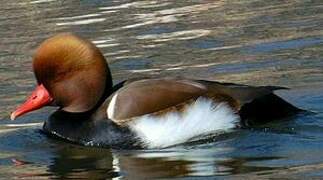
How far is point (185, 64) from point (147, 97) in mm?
3456

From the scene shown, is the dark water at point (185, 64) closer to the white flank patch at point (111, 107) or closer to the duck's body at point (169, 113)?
the duck's body at point (169, 113)

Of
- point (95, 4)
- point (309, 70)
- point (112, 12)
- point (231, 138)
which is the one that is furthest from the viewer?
point (95, 4)

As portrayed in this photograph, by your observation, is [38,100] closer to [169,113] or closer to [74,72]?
[74,72]

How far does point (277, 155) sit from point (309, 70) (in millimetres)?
2739

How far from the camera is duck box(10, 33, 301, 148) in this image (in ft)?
25.1

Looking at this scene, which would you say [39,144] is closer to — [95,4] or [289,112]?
[289,112]

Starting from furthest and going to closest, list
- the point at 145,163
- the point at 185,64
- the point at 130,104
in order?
the point at 185,64
the point at 130,104
the point at 145,163


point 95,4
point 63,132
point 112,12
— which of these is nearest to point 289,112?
point 63,132

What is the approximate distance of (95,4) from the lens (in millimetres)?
16906

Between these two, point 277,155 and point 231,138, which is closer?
point 277,155

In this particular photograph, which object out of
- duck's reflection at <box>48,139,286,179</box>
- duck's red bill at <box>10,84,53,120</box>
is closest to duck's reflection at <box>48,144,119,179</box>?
duck's reflection at <box>48,139,286,179</box>

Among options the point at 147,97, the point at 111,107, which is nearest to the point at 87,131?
the point at 111,107

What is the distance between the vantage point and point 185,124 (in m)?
7.77

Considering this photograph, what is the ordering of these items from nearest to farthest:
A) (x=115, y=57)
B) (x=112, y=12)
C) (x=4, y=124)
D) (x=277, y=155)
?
(x=277, y=155)
(x=4, y=124)
(x=115, y=57)
(x=112, y=12)
